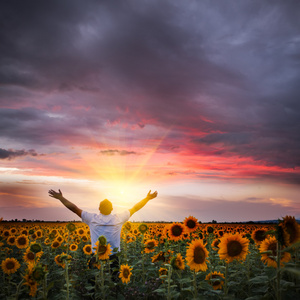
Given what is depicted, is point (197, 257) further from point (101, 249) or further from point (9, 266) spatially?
point (9, 266)

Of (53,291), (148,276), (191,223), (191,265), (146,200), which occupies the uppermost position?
(146,200)

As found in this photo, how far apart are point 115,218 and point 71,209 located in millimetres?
1991

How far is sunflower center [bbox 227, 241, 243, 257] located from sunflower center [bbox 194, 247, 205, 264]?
57 cm

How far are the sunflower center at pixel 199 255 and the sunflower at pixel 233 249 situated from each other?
0.40m

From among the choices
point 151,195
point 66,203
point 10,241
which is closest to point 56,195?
point 66,203

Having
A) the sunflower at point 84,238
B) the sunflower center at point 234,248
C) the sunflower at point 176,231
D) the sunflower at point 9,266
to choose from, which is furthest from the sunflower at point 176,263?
the sunflower at point 84,238

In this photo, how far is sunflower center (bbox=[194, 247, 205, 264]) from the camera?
19.9ft

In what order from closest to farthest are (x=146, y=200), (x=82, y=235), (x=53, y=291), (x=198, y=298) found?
(x=198, y=298), (x=53, y=291), (x=146, y=200), (x=82, y=235)

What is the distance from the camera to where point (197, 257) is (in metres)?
6.09

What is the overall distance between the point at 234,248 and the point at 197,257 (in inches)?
31.5

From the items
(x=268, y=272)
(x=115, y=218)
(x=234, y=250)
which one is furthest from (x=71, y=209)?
(x=268, y=272)

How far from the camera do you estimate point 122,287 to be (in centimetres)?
845

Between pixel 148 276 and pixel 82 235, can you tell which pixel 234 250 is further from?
pixel 82 235

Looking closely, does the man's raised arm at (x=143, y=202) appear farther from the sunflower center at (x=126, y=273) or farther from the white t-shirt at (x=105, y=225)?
the sunflower center at (x=126, y=273)
